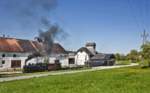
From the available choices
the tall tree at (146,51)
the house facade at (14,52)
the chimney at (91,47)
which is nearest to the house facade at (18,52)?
the house facade at (14,52)

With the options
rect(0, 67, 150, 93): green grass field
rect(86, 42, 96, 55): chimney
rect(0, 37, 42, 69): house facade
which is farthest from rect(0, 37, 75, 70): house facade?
rect(0, 67, 150, 93): green grass field

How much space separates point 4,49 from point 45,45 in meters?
13.8

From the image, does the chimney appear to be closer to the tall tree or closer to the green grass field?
the tall tree

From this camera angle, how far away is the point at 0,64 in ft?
215

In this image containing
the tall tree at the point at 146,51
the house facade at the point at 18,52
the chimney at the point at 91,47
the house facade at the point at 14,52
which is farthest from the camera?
the chimney at the point at 91,47

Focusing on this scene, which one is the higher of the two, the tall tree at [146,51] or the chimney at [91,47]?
the chimney at [91,47]

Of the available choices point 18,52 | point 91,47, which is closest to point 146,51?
point 18,52

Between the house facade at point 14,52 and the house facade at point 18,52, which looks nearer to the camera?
the house facade at point 14,52

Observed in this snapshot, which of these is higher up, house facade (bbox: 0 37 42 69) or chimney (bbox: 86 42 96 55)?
chimney (bbox: 86 42 96 55)

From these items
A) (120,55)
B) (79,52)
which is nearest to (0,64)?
(79,52)

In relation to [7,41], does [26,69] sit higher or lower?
lower

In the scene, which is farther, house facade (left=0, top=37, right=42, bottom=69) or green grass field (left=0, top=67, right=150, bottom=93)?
house facade (left=0, top=37, right=42, bottom=69)

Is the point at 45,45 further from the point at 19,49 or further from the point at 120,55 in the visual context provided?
the point at 120,55

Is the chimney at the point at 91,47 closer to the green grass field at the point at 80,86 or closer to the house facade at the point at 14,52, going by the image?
the house facade at the point at 14,52
